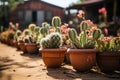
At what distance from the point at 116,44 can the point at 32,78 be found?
2.43 m

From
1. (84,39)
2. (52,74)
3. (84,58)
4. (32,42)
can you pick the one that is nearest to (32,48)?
(32,42)

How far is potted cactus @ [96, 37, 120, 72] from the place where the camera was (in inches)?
289

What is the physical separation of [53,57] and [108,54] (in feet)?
5.29

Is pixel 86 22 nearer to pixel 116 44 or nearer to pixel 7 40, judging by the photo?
pixel 116 44

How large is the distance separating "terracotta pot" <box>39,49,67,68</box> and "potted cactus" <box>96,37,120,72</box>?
3.59 ft

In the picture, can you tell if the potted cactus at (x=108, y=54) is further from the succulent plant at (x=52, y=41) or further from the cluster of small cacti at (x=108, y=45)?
the succulent plant at (x=52, y=41)

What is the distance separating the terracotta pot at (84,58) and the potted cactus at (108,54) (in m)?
0.21

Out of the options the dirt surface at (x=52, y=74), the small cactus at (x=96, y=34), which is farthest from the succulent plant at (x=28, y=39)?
the small cactus at (x=96, y=34)

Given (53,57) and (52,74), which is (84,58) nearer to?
(52,74)

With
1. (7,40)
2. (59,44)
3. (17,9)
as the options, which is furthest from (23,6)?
(59,44)

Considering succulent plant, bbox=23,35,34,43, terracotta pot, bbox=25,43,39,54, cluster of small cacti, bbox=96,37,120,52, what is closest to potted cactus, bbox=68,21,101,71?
cluster of small cacti, bbox=96,37,120,52

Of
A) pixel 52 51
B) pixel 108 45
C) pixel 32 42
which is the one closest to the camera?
pixel 108 45

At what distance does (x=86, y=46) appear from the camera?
769 centimetres

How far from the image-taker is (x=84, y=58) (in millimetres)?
7340
